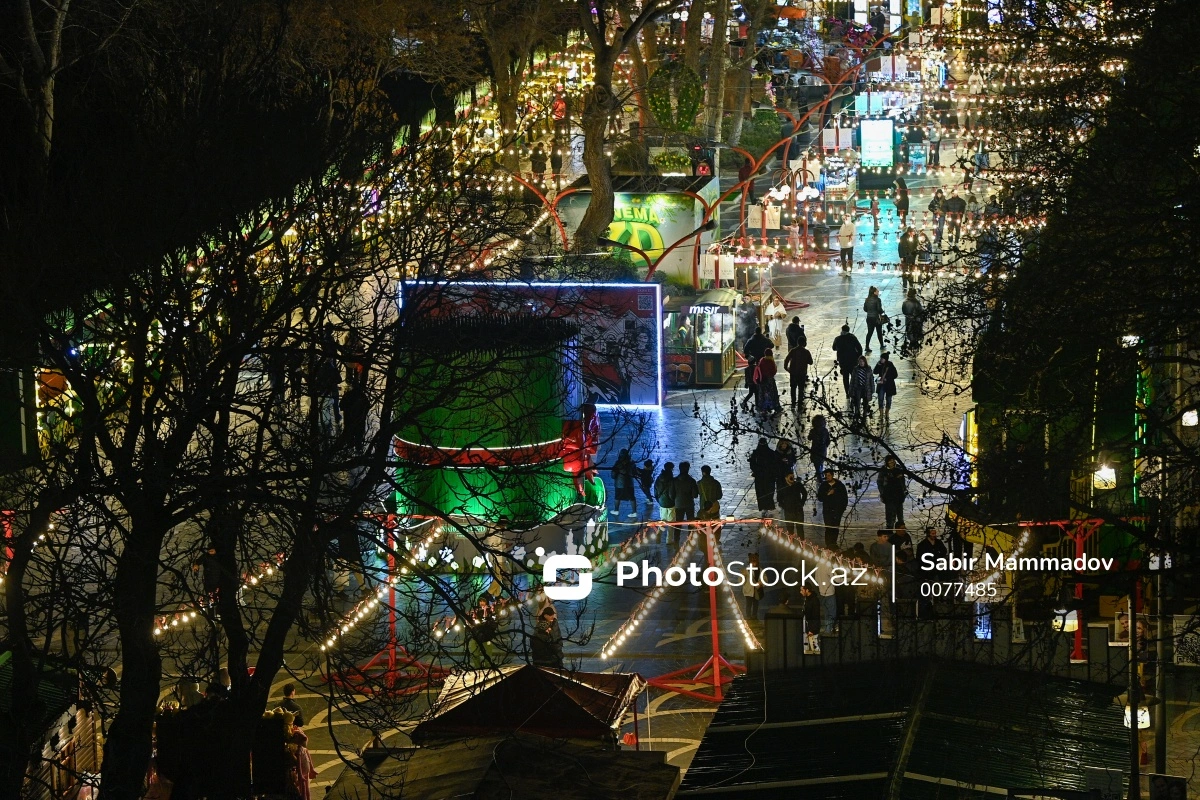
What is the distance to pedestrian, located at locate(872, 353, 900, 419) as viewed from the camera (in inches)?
965

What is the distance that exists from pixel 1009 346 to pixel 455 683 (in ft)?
17.3

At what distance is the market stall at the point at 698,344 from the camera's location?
28.5m

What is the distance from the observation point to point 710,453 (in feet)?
81.2

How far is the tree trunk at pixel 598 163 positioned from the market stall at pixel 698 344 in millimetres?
2743

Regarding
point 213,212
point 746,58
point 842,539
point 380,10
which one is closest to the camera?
point 213,212

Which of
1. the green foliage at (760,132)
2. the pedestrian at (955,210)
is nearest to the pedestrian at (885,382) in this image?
the pedestrian at (955,210)

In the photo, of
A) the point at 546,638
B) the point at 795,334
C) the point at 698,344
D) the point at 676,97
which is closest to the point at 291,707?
the point at 546,638

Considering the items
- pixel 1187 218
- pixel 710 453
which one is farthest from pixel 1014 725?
pixel 710 453

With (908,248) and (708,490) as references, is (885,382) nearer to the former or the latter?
(708,490)

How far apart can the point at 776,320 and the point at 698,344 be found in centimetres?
254

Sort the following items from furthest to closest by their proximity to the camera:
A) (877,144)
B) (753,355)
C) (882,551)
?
(877,144) → (753,355) → (882,551)

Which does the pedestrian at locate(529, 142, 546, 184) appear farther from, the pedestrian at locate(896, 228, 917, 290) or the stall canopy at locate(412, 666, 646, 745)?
the stall canopy at locate(412, 666, 646, 745)

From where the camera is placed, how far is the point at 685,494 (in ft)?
68.5

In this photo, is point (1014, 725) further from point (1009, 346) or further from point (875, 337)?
point (875, 337)
